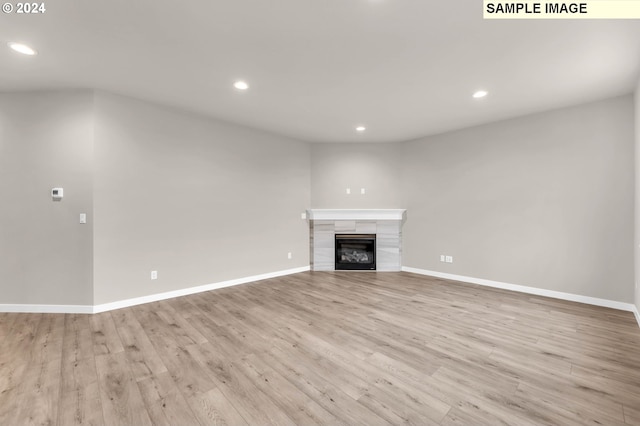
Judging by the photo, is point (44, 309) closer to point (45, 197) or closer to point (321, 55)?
point (45, 197)

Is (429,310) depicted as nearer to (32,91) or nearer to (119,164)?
(119,164)

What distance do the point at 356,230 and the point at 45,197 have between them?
15.7 feet

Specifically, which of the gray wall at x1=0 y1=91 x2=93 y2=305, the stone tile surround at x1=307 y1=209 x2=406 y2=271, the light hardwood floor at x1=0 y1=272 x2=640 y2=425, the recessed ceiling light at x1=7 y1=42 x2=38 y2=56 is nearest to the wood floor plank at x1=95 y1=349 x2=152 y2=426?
the light hardwood floor at x1=0 y1=272 x2=640 y2=425

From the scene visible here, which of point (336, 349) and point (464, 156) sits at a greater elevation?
point (464, 156)

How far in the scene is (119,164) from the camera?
3379mm

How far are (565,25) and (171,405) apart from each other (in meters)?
3.92

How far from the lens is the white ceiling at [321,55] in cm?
193

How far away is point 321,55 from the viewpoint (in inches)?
96.3

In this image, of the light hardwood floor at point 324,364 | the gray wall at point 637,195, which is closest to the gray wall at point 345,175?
the light hardwood floor at point 324,364

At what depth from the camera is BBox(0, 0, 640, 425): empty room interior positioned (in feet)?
6.07

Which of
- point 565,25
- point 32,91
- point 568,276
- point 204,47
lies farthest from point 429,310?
point 32,91

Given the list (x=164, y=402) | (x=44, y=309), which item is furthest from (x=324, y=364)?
(x=44, y=309)

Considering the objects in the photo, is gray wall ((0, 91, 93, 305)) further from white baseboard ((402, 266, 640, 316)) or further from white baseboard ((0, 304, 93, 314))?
white baseboard ((402, 266, 640, 316))

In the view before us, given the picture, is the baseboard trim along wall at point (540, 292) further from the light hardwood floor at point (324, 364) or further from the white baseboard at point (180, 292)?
the white baseboard at point (180, 292)
